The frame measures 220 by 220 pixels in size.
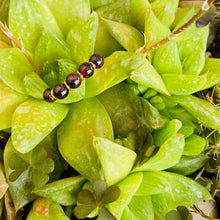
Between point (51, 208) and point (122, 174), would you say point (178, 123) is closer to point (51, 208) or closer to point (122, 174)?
point (122, 174)

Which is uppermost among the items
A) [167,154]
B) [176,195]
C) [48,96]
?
[48,96]

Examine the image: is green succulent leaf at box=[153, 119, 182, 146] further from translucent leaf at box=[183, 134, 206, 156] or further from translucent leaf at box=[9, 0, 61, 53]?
translucent leaf at box=[9, 0, 61, 53]

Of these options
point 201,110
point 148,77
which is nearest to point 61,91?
point 148,77

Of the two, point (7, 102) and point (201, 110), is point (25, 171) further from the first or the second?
point (201, 110)

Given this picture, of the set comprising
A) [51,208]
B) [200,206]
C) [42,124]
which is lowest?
[200,206]

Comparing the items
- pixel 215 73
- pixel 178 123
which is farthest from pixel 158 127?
pixel 215 73

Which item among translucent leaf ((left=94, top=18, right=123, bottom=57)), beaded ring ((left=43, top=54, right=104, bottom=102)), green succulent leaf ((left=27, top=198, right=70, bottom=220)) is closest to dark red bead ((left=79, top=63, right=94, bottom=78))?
beaded ring ((left=43, top=54, right=104, bottom=102))
